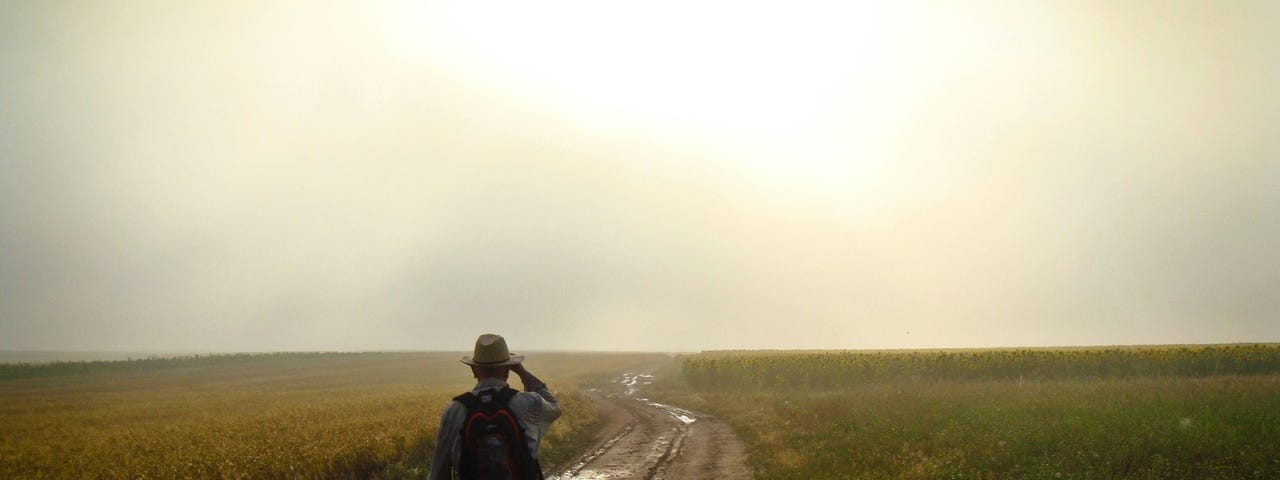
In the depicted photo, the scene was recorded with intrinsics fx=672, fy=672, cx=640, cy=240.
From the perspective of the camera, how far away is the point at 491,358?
504 cm

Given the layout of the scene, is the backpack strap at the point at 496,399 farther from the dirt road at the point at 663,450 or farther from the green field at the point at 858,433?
the dirt road at the point at 663,450

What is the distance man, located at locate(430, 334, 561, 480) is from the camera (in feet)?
15.9

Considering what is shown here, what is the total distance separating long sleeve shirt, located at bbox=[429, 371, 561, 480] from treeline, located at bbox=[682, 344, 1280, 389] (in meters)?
33.7

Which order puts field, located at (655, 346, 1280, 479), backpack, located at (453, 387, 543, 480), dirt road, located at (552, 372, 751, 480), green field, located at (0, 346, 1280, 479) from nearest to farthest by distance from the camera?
1. backpack, located at (453, 387, 543, 480)
2. field, located at (655, 346, 1280, 479)
3. green field, located at (0, 346, 1280, 479)
4. dirt road, located at (552, 372, 751, 480)

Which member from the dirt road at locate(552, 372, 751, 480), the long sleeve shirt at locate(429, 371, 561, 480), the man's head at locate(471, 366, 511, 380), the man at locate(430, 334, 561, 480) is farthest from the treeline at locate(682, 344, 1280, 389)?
the man's head at locate(471, 366, 511, 380)

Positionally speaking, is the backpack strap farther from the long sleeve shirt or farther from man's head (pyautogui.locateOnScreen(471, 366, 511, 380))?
man's head (pyautogui.locateOnScreen(471, 366, 511, 380))

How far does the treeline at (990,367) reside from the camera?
3253cm

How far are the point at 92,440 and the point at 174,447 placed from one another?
15.6ft

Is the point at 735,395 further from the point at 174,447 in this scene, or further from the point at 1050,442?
the point at 174,447

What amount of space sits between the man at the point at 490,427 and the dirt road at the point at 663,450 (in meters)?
10.3

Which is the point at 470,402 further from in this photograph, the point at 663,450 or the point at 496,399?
the point at 663,450

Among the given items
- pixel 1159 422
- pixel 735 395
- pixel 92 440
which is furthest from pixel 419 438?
pixel 735 395

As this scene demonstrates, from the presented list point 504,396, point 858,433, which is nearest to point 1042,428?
point 858,433

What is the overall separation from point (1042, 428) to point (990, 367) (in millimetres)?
21911
